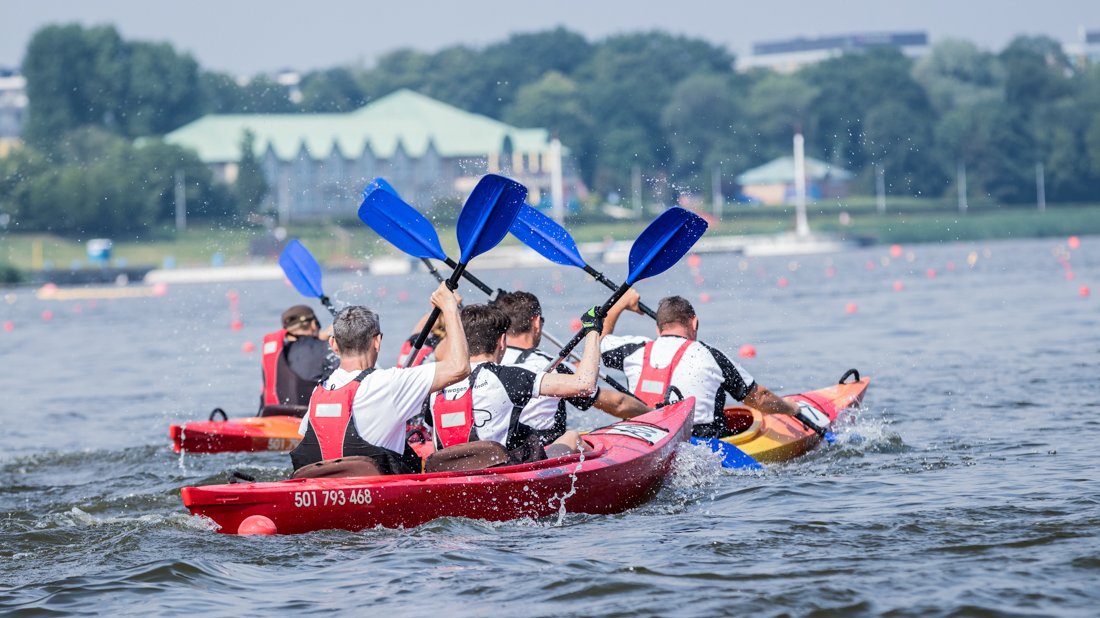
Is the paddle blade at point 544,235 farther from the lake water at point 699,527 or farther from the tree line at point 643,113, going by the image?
the tree line at point 643,113

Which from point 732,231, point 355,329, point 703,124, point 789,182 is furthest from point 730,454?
point 703,124

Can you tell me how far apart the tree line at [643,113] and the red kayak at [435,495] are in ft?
243

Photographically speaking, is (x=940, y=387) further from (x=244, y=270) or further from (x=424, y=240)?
(x=244, y=270)

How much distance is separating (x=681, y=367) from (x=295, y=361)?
148 inches

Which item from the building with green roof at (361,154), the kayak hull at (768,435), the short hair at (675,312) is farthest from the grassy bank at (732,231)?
the short hair at (675,312)

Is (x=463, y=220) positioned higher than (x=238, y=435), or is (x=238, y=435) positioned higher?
(x=463, y=220)

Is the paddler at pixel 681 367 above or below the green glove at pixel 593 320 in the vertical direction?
below

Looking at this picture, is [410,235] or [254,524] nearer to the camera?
[254,524]

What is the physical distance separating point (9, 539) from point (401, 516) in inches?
96.2

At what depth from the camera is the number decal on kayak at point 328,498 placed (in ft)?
26.0

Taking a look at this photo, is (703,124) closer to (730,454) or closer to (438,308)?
(730,454)

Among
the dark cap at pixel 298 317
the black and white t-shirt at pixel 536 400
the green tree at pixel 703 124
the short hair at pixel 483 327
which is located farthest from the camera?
the green tree at pixel 703 124

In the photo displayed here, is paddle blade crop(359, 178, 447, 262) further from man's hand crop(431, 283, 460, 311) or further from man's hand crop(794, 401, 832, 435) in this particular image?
man's hand crop(794, 401, 832, 435)

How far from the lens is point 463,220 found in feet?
30.1
